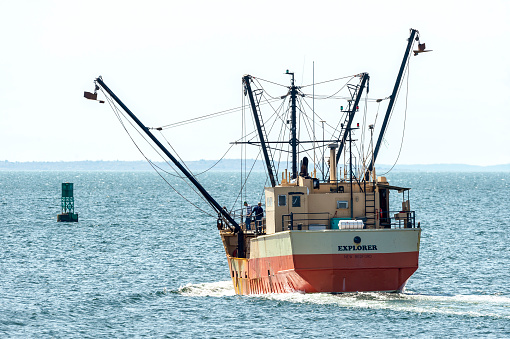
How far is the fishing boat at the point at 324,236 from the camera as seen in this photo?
34594 mm

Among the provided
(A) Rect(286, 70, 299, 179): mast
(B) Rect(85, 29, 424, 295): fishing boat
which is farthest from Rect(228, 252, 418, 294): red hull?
(A) Rect(286, 70, 299, 179): mast

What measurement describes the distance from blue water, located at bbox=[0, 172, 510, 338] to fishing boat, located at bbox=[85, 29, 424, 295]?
0.78 m

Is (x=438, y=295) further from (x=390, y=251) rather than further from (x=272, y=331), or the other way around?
(x=272, y=331)

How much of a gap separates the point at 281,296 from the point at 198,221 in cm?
6171

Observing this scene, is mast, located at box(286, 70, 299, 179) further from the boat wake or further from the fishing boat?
the boat wake

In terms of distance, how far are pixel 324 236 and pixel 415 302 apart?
15.8 ft

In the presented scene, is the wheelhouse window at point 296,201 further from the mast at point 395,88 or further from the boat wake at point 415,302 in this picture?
the mast at point 395,88

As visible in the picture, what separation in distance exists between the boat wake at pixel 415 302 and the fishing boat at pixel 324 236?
36 cm

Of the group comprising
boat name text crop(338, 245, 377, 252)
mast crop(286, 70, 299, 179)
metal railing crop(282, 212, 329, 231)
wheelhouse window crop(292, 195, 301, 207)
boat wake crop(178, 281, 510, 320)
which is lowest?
boat wake crop(178, 281, 510, 320)

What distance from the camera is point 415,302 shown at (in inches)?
1366

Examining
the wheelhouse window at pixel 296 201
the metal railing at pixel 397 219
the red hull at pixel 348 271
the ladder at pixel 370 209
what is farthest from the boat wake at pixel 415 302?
the wheelhouse window at pixel 296 201

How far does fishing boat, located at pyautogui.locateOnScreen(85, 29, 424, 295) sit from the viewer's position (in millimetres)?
34594

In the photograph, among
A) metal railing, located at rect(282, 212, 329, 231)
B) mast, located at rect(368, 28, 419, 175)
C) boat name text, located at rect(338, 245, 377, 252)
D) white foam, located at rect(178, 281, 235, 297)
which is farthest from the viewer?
mast, located at rect(368, 28, 419, 175)

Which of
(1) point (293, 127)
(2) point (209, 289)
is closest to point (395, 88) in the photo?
(1) point (293, 127)
